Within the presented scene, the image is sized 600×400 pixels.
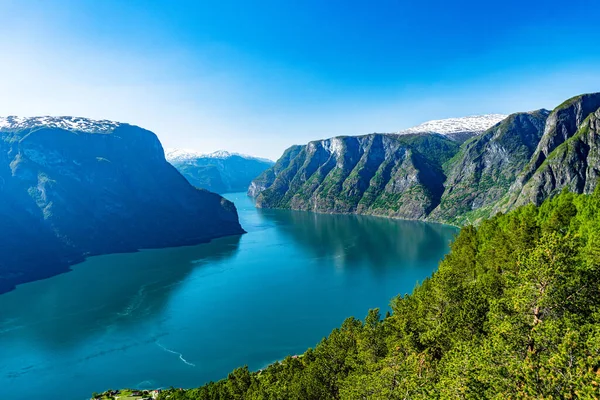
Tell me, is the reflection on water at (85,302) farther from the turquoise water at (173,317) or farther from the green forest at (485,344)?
the green forest at (485,344)

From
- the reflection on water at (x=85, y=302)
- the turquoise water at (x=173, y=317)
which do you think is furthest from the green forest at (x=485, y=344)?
the reflection on water at (x=85, y=302)

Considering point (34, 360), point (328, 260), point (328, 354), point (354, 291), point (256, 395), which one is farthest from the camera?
point (328, 260)

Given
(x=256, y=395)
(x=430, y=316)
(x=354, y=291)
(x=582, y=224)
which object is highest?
(x=582, y=224)

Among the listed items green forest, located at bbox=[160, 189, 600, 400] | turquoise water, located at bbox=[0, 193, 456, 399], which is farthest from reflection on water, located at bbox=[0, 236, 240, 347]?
green forest, located at bbox=[160, 189, 600, 400]

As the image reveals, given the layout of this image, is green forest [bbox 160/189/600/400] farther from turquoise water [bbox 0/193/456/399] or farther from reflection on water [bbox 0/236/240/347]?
reflection on water [bbox 0/236/240/347]

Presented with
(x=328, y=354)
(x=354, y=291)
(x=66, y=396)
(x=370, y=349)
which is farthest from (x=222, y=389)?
(x=354, y=291)

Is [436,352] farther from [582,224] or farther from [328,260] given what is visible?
[328,260]
